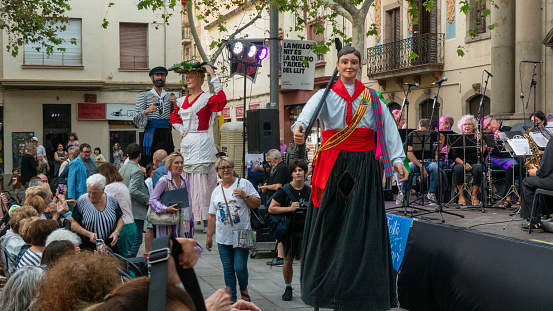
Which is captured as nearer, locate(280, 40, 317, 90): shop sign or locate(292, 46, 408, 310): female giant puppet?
locate(292, 46, 408, 310): female giant puppet

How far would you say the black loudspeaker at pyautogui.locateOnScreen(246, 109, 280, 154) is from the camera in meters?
12.5

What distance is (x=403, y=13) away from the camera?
1049 inches

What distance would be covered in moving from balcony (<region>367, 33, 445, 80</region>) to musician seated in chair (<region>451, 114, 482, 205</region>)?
1048 centimetres

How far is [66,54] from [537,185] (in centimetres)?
2755

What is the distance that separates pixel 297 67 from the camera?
14.4m

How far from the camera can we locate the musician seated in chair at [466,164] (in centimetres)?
1255

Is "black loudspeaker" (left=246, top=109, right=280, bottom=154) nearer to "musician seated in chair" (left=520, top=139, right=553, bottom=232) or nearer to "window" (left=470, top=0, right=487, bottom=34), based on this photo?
"musician seated in chair" (left=520, top=139, right=553, bottom=232)

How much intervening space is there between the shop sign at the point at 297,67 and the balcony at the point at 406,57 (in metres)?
9.61

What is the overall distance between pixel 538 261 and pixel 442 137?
24.3 ft

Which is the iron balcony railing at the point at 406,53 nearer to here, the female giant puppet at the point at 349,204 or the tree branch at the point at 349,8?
the tree branch at the point at 349,8

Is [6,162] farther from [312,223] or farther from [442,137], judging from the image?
[312,223]

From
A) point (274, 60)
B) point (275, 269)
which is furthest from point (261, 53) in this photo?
point (275, 269)

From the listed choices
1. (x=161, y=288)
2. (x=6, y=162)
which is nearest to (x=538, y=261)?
(x=161, y=288)

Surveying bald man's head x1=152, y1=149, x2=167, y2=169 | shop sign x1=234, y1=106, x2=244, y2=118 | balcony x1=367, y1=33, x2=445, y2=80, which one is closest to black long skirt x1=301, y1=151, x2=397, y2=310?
bald man's head x1=152, y1=149, x2=167, y2=169
